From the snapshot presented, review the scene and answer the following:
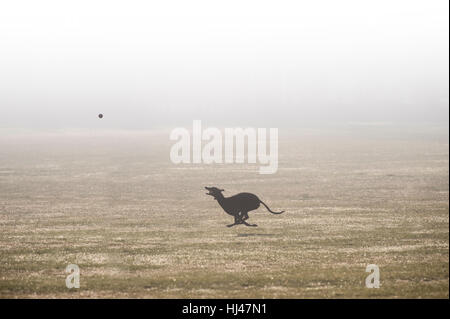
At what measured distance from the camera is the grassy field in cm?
1941

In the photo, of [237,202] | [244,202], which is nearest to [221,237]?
[237,202]

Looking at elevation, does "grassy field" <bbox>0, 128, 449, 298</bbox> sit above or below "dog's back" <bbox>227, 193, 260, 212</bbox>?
below

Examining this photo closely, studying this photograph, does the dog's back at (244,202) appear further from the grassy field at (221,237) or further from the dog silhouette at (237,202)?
the grassy field at (221,237)

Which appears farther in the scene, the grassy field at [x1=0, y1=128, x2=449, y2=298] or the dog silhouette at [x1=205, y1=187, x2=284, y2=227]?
the dog silhouette at [x1=205, y1=187, x2=284, y2=227]

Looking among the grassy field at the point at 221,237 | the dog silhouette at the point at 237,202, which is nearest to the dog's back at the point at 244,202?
the dog silhouette at the point at 237,202

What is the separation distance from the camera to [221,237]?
1147 inches

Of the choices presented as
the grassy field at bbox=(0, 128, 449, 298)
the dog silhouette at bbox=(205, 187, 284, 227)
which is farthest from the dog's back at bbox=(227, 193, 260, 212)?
the grassy field at bbox=(0, 128, 449, 298)

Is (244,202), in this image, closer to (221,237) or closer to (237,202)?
(237,202)

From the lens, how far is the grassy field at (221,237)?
63.7 ft

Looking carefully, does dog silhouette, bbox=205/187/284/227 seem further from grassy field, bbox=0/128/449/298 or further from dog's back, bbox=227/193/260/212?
grassy field, bbox=0/128/449/298

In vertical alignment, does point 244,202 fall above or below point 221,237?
above

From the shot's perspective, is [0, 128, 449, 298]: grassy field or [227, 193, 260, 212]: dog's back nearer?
[0, 128, 449, 298]: grassy field
